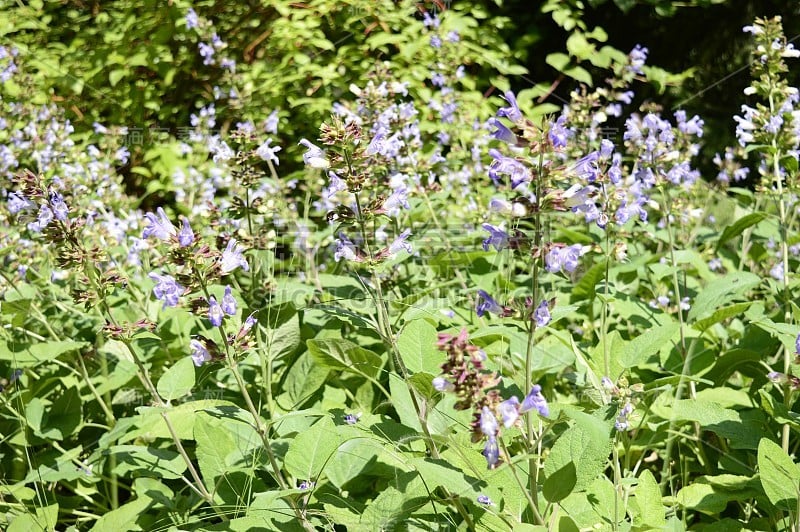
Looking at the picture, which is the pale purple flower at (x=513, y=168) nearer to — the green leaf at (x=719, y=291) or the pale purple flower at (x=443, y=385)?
the pale purple flower at (x=443, y=385)

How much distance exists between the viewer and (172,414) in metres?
2.10

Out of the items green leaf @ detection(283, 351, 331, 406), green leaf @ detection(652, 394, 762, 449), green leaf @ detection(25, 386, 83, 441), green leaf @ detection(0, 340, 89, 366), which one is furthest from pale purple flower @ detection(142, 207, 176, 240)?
green leaf @ detection(652, 394, 762, 449)

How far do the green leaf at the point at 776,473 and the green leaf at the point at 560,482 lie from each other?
20.7 inches

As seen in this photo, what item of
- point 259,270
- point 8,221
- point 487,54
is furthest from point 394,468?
point 487,54

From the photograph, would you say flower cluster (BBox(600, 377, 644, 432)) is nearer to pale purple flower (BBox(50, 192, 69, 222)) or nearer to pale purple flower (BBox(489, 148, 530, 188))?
pale purple flower (BBox(489, 148, 530, 188))

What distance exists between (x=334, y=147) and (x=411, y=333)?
0.56 meters

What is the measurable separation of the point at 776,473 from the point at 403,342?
0.97m

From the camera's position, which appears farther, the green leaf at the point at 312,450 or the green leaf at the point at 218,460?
the green leaf at the point at 218,460

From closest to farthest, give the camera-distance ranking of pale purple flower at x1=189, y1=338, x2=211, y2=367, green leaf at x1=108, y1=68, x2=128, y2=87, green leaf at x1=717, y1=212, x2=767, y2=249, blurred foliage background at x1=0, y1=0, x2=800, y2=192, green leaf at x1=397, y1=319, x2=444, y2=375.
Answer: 1. pale purple flower at x1=189, y1=338, x2=211, y2=367
2. green leaf at x1=397, y1=319, x2=444, y2=375
3. green leaf at x1=717, y1=212, x2=767, y2=249
4. blurred foliage background at x1=0, y1=0, x2=800, y2=192
5. green leaf at x1=108, y1=68, x2=128, y2=87

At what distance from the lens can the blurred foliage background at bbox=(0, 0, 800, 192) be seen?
18.8 ft

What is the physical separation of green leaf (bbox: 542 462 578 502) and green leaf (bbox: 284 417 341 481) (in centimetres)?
53

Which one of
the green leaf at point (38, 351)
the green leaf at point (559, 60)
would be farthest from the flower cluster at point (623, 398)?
the green leaf at point (559, 60)

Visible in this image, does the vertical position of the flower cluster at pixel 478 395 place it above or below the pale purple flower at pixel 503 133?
below

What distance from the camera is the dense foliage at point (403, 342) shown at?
5.44ft
